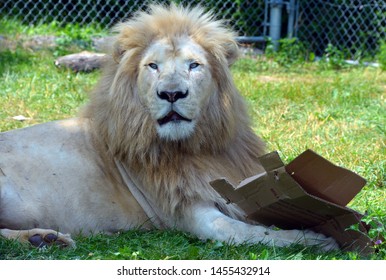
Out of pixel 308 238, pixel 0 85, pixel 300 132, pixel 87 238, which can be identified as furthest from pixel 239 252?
pixel 0 85

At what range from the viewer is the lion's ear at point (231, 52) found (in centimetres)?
→ 459

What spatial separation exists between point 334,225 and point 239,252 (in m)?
0.45

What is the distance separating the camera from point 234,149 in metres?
4.49

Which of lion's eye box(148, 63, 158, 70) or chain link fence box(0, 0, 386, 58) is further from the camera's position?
chain link fence box(0, 0, 386, 58)

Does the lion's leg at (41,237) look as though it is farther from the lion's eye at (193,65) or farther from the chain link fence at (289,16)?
the chain link fence at (289,16)

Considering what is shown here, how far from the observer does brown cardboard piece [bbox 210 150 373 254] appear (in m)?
3.60

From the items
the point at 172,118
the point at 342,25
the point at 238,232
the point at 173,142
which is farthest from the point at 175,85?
the point at 342,25

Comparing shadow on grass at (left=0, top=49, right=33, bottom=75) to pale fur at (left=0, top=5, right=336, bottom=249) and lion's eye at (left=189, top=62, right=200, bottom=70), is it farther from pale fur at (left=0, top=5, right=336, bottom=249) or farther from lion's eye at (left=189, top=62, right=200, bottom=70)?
lion's eye at (left=189, top=62, right=200, bottom=70)

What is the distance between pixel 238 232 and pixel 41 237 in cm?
91

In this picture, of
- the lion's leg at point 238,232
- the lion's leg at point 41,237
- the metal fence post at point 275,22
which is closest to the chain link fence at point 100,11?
the metal fence post at point 275,22

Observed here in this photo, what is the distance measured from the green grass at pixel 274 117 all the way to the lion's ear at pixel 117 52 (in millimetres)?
794

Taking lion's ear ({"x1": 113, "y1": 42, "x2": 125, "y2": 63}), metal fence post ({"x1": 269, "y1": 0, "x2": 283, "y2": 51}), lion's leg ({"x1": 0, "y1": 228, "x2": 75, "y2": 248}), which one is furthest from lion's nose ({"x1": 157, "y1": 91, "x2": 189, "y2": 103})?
metal fence post ({"x1": 269, "y1": 0, "x2": 283, "y2": 51})

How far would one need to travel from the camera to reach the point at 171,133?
4238 millimetres

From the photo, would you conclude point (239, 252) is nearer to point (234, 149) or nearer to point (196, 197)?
point (196, 197)
